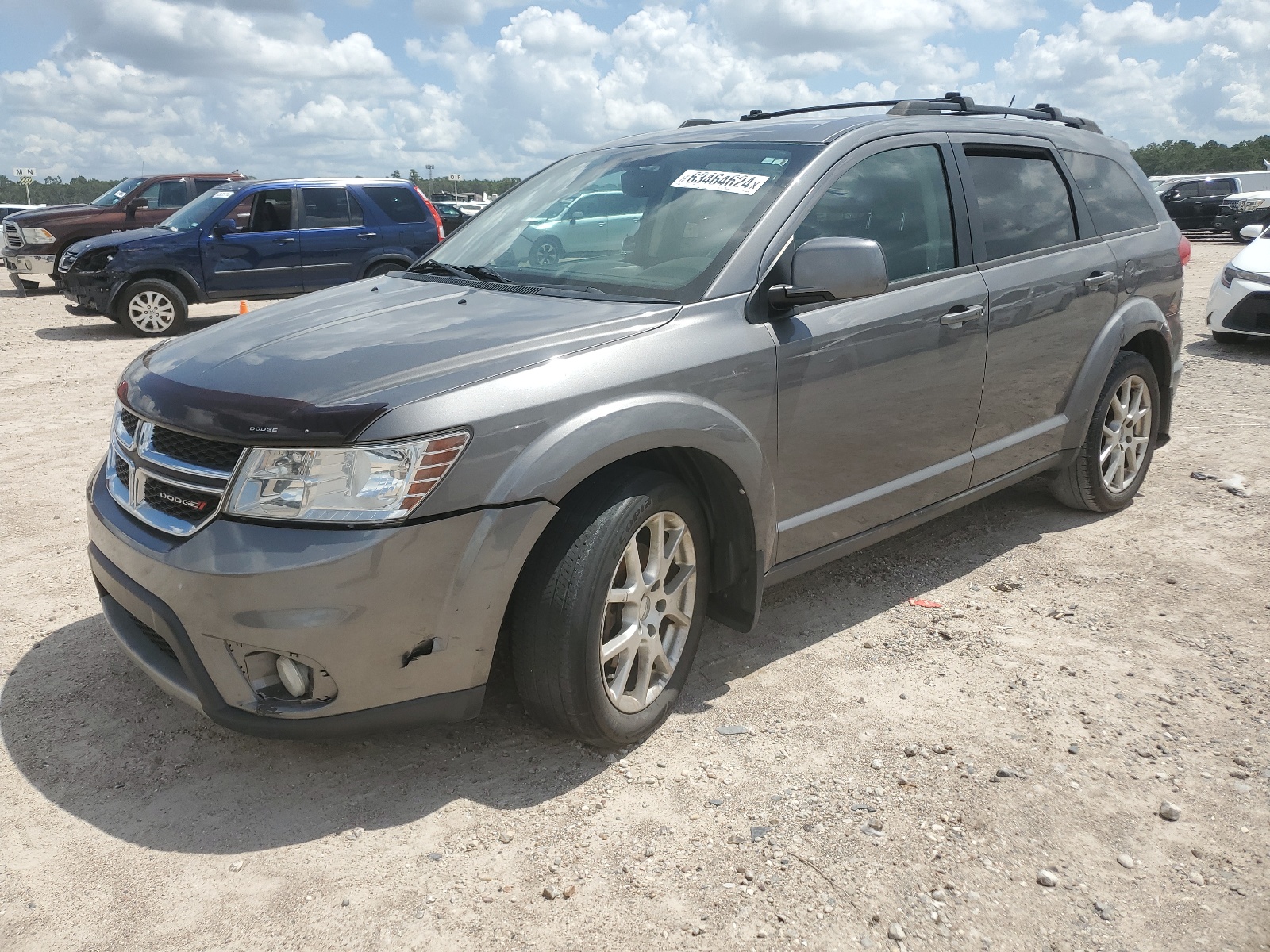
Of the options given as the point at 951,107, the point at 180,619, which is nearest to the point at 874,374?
the point at 951,107

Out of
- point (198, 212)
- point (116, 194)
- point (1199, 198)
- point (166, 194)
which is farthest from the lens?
point (1199, 198)

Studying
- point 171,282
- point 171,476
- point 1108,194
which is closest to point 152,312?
point 171,282

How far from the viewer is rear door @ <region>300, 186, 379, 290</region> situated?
40.8 ft

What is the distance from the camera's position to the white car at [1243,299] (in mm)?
9391

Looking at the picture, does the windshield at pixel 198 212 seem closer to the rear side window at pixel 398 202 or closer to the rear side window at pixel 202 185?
the rear side window at pixel 398 202

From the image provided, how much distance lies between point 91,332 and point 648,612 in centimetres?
1168

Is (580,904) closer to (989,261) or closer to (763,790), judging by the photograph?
(763,790)

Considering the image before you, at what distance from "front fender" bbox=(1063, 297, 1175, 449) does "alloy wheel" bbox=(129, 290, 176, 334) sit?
10.5m

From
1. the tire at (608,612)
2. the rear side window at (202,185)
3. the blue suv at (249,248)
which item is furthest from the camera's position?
the rear side window at (202,185)

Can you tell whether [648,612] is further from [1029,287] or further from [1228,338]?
[1228,338]

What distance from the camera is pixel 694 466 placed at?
10.4 ft

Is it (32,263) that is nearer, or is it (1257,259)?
(1257,259)

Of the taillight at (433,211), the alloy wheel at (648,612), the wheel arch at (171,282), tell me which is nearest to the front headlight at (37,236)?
the wheel arch at (171,282)

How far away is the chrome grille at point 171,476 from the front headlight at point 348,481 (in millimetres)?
124
